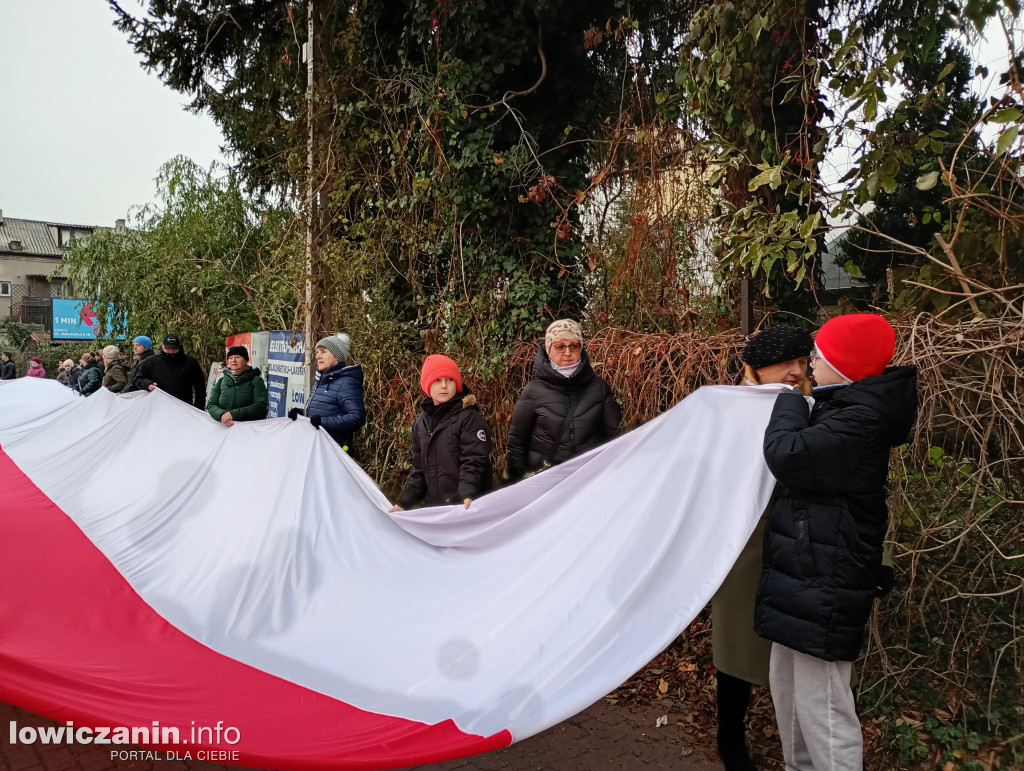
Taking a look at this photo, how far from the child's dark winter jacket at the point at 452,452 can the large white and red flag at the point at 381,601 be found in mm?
359

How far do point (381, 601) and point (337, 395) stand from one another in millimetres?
2417

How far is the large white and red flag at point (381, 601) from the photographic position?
8.25 ft

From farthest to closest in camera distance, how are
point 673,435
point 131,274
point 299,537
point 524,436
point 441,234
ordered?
1. point 131,274
2. point 441,234
3. point 524,436
4. point 299,537
5. point 673,435

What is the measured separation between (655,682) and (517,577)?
66.3 inches

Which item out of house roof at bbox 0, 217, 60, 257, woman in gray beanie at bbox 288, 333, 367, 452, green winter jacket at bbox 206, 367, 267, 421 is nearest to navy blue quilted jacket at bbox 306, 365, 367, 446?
woman in gray beanie at bbox 288, 333, 367, 452

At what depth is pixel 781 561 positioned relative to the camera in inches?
101

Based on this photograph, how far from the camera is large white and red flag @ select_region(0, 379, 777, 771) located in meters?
2.52

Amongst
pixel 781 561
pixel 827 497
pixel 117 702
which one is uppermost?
pixel 827 497

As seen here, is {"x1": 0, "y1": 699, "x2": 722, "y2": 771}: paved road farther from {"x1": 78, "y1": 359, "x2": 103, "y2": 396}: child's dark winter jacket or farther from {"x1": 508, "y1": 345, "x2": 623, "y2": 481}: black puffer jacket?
{"x1": 78, "y1": 359, "x2": 103, "y2": 396}: child's dark winter jacket

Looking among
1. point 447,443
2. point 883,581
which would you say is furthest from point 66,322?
point 883,581

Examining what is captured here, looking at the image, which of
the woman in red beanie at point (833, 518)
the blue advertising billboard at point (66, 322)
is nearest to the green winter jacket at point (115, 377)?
the woman in red beanie at point (833, 518)

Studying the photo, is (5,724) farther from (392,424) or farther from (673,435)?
(392,424)

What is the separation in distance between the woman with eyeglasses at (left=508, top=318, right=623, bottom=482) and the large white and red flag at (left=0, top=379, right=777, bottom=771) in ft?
2.63

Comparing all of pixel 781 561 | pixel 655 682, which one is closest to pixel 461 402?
pixel 655 682
